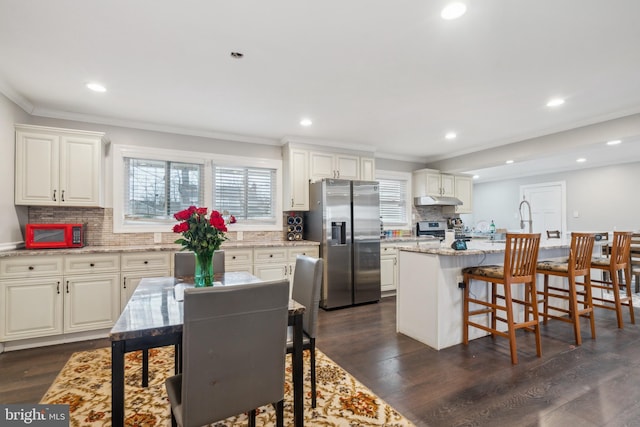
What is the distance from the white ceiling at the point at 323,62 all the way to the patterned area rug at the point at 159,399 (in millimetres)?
2416

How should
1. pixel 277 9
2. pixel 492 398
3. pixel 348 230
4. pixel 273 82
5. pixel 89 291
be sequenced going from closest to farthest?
pixel 277 9 → pixel 492 398 → pixel 273 82 → pixel 89 291 → pixel 348 230

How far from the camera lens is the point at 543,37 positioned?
2.16 metres

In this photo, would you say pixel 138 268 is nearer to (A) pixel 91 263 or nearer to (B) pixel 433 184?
(A) pixel 91 263

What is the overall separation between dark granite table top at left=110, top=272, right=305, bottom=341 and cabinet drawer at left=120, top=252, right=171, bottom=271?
4.15ft

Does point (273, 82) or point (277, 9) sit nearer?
point (277, 9)

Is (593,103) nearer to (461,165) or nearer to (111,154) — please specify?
(461,165)

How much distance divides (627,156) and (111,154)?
8.33 metres

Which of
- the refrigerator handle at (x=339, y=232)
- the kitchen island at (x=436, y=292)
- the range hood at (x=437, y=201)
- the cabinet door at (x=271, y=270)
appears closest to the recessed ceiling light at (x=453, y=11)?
the kitchen island at (x=436, y=292)

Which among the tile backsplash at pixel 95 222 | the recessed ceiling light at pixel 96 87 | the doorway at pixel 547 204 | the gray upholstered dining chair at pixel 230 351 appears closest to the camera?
the gray upholstered dining chair at pixel 230 351

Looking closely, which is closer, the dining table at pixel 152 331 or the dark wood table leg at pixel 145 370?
the dining table at pixel 152 331

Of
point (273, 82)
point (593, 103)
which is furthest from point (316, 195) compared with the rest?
point (593, 103)

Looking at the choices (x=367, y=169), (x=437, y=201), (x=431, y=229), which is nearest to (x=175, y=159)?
(x=367, y=169)

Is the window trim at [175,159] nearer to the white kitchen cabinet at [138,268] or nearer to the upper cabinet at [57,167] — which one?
the upper cabinet at [57,167]

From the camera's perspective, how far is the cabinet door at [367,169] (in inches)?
200
